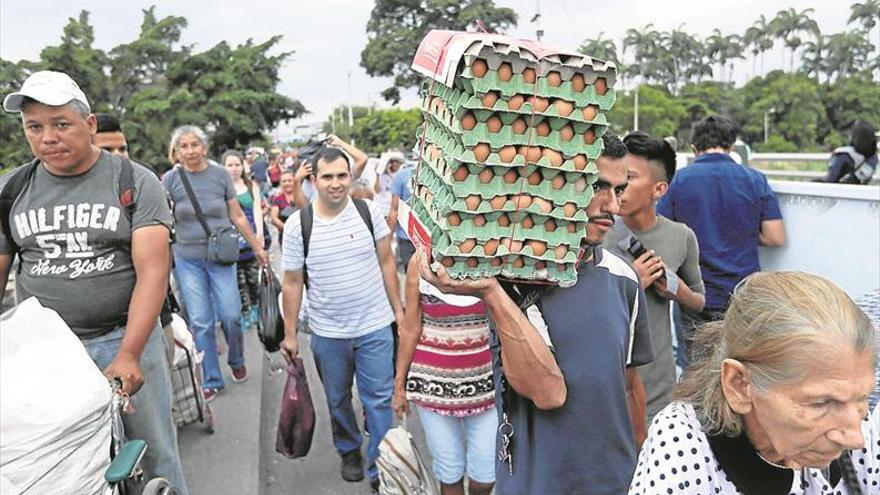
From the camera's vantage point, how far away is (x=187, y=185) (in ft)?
17.8

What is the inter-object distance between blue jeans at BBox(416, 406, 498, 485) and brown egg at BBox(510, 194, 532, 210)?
1736 mm

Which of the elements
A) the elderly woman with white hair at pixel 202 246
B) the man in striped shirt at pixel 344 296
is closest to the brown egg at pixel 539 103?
the man in striped shirt at pixel 344 296

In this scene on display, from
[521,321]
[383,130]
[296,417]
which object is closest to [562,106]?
[521,321]

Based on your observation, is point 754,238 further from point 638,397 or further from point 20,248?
point 20,248

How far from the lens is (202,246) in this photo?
5.41 meters

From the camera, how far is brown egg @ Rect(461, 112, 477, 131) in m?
1.68

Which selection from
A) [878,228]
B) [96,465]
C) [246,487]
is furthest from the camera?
[246,487]

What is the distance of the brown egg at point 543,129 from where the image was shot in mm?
1736

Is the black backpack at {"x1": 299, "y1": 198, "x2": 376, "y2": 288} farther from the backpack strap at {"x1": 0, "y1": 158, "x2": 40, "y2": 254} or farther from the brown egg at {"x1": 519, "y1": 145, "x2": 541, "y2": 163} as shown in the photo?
the brown egg at {"x1": 519, "y1": 145, "x2": 541, "y2": 163}

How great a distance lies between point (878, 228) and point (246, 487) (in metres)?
3.77

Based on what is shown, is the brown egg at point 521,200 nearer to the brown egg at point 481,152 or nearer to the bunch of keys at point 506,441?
the brown egg at point 481,152

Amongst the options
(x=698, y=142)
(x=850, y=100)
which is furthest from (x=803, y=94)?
(x=698, y=142)

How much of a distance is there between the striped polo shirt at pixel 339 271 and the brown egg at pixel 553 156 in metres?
2.40

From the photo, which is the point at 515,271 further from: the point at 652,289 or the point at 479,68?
the point at 652,289
